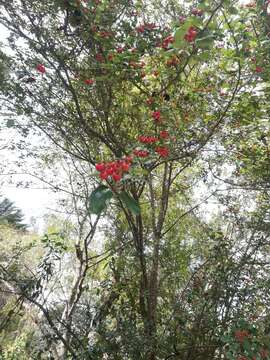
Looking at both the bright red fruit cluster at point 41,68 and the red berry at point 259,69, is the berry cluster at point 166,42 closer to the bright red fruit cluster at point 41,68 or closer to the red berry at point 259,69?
the red berry at point 259,69

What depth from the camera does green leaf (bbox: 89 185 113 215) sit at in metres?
A: 1.26

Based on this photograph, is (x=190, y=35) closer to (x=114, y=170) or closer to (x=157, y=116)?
(x=114, y=170)

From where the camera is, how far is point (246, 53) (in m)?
2.36

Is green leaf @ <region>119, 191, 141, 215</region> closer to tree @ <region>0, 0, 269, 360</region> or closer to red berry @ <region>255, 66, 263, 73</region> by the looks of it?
tree @ <region>0, 0, 269, 360</region>

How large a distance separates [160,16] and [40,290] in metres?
3.86

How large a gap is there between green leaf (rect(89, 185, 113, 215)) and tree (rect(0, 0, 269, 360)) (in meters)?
1.28

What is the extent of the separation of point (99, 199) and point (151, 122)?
92.3 inches

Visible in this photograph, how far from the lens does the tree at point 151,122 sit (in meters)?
2.96

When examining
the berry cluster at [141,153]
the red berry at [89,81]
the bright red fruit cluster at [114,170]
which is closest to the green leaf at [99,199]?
the bright red fruit cluster at [114,170]

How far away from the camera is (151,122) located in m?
3.51

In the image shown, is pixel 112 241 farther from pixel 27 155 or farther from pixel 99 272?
pixel 27 155

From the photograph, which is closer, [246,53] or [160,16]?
[246,53]

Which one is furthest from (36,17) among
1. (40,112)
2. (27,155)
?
(27,155)

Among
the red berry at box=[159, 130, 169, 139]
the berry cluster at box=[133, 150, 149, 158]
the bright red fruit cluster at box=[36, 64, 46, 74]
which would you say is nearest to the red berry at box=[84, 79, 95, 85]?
the bright red fruit cluster at box=[36, 64, 46, 74]
